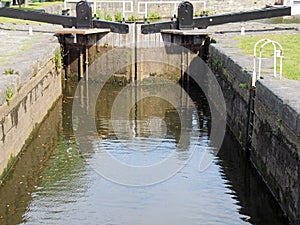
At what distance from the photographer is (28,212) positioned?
25.7 ft

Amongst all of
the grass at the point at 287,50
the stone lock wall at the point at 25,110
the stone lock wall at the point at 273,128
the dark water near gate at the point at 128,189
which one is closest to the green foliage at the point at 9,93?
the stone lock wall at the point at 25,110

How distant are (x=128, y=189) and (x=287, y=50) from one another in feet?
20.7

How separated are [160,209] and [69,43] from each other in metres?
9.80

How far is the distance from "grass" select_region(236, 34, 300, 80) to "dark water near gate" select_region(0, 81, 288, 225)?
1613 mm

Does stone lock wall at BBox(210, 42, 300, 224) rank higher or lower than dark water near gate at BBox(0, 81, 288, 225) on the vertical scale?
higher

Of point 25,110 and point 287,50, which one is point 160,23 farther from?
point 25,110

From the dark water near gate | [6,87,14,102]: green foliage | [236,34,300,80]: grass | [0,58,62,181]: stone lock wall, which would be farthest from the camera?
[236,34,300,80]: grass

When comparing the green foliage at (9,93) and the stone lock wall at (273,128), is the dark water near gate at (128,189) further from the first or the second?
the green foliage at (9,93)

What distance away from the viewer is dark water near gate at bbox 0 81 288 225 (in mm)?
7691

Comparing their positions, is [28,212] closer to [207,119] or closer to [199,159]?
[199,159]

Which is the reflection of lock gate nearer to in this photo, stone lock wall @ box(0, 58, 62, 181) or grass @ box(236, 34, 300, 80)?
grass @ box(236, 34, 300, 80)

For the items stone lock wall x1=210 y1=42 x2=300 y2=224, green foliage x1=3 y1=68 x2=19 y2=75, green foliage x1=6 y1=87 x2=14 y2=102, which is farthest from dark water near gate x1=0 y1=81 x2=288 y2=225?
green foliage x1=3 y1=68 x2=19 y2=75

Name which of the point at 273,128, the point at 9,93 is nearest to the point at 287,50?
the point at 273,128

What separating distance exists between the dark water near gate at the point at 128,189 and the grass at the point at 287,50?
161cm
